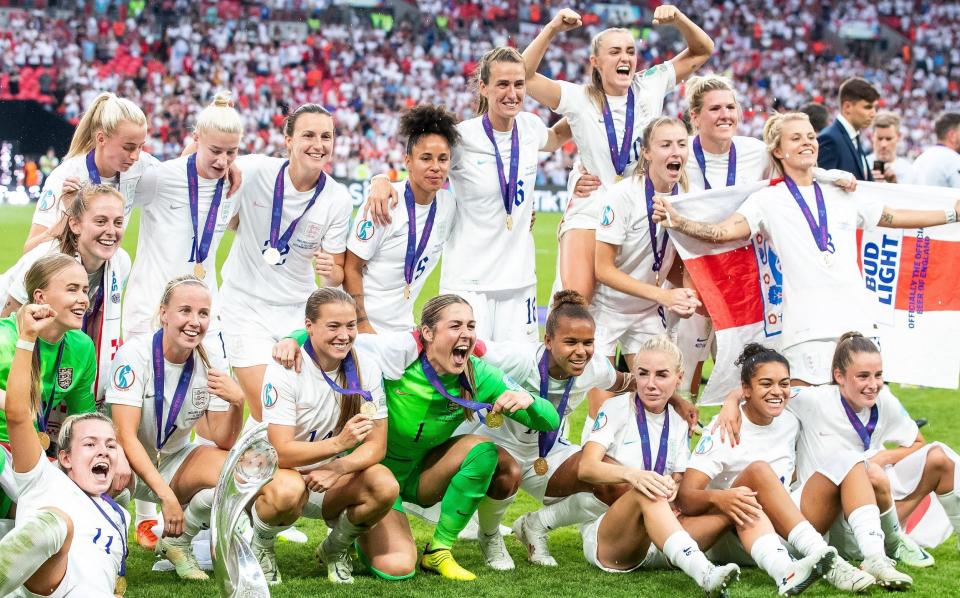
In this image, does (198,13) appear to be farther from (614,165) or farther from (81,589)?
(81,589)

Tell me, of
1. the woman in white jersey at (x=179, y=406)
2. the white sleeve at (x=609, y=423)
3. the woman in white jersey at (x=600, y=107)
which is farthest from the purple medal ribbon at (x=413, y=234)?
the white sleeve at (x=609, y=423)

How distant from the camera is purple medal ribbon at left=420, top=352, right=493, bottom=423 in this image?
15.8 feet

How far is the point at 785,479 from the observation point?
4977mm

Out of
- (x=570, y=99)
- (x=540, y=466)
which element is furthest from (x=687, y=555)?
(x=570, y=99)

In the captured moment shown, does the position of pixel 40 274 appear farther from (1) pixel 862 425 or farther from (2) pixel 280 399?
(1) pixel 862 425

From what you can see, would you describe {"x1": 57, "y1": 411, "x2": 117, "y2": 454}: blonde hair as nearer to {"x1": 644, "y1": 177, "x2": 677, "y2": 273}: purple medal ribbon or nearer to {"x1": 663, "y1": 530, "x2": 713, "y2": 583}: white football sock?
{"x1": 663, "y1": 530, "x2": 713, "y2": 583}: white football sock

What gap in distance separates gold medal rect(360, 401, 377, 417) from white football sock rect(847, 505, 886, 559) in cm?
197

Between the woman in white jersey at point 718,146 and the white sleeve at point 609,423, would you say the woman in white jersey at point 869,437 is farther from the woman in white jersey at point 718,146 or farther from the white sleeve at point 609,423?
the woman in white jersey at point 718,146

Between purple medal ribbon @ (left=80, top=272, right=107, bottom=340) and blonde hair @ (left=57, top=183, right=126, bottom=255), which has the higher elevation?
blonde hair @ (left=57, top=183, right=126, bottom=255)

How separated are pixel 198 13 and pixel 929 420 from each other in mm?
24343

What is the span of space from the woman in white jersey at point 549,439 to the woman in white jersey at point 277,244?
1.13m

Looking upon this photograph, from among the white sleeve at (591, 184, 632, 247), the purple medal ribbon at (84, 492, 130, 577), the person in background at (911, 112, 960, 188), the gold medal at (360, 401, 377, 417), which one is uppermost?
the person in background at (911, 112, 960, 188)

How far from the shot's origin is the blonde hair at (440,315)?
484cm

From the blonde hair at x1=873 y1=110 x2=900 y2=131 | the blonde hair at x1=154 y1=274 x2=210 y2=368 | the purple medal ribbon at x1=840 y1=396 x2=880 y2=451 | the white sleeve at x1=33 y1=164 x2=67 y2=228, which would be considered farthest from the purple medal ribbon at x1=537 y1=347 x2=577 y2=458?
the blonde hair at x1=873 y1=110 x2=900 y2=131
